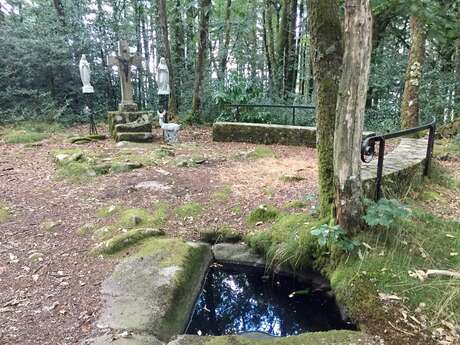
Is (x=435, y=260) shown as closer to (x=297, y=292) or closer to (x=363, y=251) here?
(x=363, y=251)

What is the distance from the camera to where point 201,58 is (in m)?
9.47

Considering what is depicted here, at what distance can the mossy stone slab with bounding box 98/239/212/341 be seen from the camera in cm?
250

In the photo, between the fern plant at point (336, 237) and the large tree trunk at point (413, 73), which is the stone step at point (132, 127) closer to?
the large tree trunk at point (413, 73)

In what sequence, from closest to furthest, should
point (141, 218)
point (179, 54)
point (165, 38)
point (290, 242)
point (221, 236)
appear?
1. point (290, 242)
2. point (221, 236)
3. point (141, 218)
4. point (165, 38)
5. point (179, 54)

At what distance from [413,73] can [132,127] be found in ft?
18.3

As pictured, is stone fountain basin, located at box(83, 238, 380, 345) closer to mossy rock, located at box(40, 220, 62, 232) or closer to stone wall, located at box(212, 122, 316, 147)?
mossy rock, located at box(40, 220, 62, 232)

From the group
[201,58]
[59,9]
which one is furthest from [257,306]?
[59,9]

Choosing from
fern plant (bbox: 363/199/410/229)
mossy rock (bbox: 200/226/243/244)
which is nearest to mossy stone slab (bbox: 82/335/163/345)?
mossy rock (bbox: 200/226/243/244)

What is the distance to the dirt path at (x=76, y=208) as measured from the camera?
2621 mm

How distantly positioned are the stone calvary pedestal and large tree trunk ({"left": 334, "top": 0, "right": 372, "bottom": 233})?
5768 mm

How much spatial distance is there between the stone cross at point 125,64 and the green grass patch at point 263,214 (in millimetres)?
5643

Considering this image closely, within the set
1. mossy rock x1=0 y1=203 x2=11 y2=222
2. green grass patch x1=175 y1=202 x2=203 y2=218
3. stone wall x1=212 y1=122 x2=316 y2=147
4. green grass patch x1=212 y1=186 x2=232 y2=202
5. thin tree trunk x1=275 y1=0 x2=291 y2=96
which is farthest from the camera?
thin tree trunk x1=275 y1=0 x2=291 y2=96

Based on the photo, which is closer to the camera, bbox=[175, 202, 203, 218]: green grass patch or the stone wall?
bbox=[175, 202, 203, 218]: green grass patch

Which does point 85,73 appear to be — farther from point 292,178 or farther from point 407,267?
point 407,267
